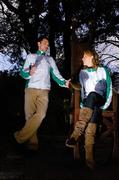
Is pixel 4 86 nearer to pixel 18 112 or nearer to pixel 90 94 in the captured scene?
pixel 18 112

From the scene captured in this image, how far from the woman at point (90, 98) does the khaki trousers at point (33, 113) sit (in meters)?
1.19

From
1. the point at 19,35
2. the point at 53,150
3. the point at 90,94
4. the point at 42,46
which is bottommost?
the point at 53,150

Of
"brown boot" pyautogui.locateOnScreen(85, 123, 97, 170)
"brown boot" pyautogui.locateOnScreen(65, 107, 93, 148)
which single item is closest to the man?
"brown boot" pyautogui.locateOnScreen(65, 107, 93, 148)

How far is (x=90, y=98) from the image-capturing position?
8062mm

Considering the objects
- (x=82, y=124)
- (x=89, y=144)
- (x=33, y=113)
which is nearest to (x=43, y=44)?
(x=33, y=113)

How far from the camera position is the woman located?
805 cm

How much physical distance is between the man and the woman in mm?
1027

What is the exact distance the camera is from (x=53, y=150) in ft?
32.6

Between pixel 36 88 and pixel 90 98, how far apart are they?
152cm

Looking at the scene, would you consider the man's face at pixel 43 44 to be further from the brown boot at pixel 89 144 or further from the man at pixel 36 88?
the brown boot at pixel 89 144

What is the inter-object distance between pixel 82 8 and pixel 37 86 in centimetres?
634

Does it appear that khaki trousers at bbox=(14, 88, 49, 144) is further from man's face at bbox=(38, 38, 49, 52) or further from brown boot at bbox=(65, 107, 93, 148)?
brown boot at bbox=(65, 107, 93, 148)

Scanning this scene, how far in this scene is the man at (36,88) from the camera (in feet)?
30.3

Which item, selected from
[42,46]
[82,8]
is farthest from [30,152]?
[82,8]
